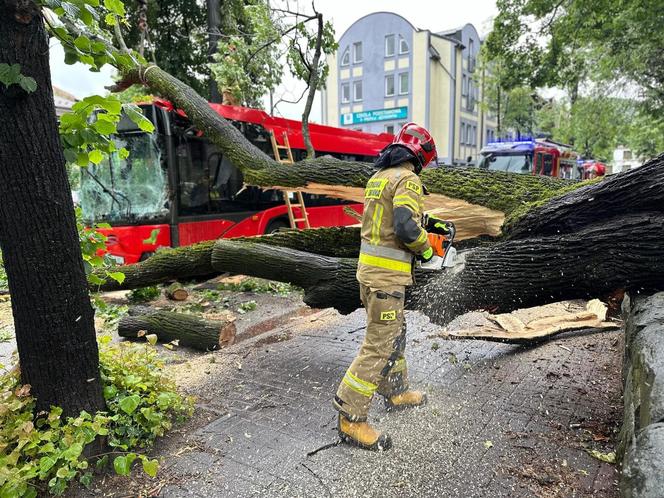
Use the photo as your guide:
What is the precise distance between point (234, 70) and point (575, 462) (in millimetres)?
8496

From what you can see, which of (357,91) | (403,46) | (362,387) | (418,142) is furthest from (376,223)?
(357,91)

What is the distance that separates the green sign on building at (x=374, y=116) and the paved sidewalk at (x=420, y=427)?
1232 inches

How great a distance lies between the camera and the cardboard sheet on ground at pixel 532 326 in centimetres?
450

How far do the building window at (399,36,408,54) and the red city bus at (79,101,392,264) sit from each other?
28.3 meters

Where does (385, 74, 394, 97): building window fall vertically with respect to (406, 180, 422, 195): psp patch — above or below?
above

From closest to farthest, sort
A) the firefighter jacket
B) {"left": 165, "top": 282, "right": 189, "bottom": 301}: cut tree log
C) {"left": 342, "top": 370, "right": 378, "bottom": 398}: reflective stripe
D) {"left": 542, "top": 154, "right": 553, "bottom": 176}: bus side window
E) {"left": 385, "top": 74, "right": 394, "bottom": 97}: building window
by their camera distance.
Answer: the firefighter jacket, {"left": 342, "top": 370, "right": 378, "bottom": 398}: reflective stripe, {"left": 165, "top": 282, "right": 189, "bottom": 301}: cut tree log, {"left": 542, "top": 154, "right": 553, "bottom": 176}: bus side window, {"left": 385, "top": 74, "right": 394, "bottom": 97}: building window

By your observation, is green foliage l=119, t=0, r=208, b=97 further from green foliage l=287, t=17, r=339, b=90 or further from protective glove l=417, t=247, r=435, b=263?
protective glove l=417, t=247, r=435, b=263

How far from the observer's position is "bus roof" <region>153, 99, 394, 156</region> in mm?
8578

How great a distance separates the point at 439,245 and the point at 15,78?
99.8 inches

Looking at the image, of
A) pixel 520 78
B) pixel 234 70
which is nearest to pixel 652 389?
pixel 234 70

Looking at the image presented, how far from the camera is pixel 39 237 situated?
8.02 ft

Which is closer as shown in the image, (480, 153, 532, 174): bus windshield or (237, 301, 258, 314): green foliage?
(237, 301, 258, 314): green foliage

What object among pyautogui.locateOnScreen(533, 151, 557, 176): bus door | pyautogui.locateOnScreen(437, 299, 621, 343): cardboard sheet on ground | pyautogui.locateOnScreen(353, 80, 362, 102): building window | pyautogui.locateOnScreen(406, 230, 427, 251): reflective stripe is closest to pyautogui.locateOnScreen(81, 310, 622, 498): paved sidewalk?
pyautogui.locateOnScreen(437, 299, 621, 343): cardboard sheet on ground

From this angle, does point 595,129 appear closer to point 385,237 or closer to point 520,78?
point 520,78
